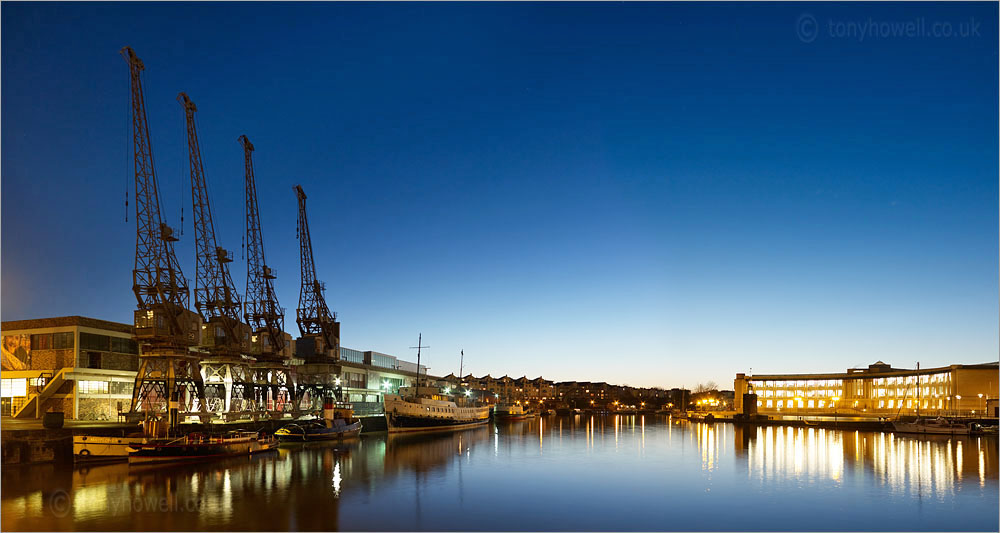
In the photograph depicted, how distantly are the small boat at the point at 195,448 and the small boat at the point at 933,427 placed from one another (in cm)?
7811

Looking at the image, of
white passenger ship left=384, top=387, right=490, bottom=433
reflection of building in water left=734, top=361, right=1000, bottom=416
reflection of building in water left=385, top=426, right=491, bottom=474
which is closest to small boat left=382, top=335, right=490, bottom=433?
white passenger ship left=384, top=387, right=490, bottom=433

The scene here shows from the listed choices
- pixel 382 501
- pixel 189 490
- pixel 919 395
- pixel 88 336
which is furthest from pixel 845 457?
pixel 919 395

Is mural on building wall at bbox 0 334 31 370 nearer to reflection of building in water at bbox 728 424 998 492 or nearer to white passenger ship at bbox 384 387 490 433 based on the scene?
white passenger ship at bbox 384 387 490 433

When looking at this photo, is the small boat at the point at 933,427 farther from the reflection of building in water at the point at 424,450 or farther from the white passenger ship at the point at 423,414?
the white passenger ship at the point at 423,414

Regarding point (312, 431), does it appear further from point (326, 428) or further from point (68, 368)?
point (68, 368)

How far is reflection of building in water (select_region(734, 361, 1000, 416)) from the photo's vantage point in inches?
3809

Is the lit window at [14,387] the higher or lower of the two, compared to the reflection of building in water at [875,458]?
higher

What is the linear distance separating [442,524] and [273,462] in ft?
74.9

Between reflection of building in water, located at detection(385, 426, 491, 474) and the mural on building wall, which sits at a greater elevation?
the mural on building wall

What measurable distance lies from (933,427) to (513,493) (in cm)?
7218

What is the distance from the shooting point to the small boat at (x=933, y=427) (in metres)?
82.6

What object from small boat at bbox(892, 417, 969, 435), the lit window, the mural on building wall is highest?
the mural on building wall

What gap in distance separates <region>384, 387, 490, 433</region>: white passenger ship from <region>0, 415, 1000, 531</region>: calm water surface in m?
22.0

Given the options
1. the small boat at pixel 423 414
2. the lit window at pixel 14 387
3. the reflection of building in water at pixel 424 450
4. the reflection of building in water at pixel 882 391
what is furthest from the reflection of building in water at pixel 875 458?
the lit window at pixel 14 387
